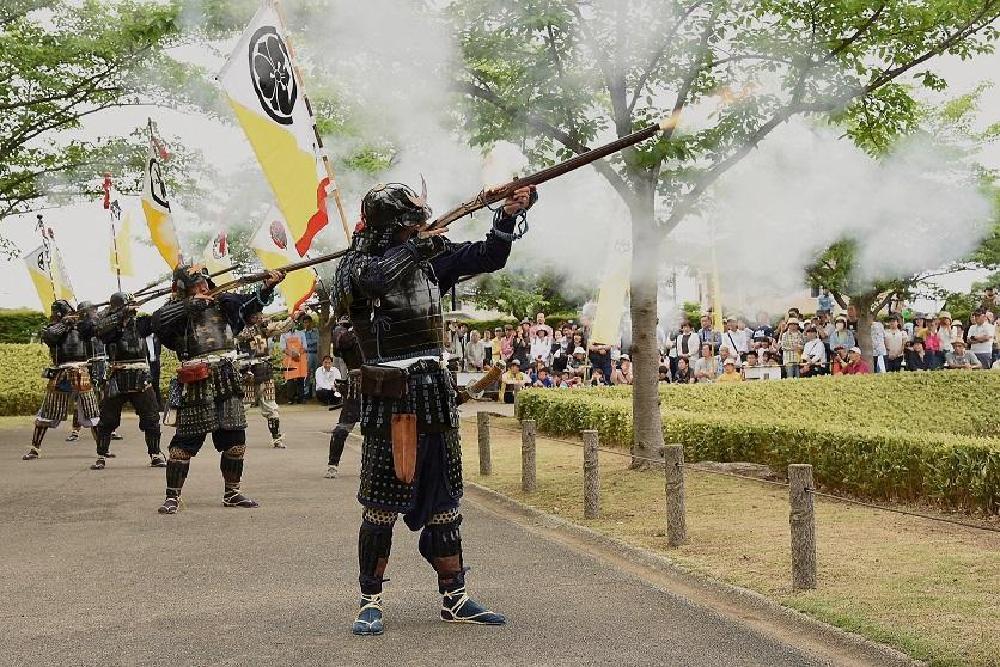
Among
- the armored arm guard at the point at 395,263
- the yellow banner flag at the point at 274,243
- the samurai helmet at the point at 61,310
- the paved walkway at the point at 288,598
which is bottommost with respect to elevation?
the paved walkway at the point at 288,598

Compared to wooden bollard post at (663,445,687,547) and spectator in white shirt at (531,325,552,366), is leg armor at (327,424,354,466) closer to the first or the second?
wooden bollard post at (663,445,687,547)

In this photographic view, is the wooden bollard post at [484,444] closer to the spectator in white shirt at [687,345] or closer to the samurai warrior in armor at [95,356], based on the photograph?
the samurai warrior in armor at [95,356]

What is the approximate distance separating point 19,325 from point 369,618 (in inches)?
1233

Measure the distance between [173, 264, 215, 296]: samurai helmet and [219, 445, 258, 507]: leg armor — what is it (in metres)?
1.33

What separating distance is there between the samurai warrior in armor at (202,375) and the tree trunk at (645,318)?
360 cm

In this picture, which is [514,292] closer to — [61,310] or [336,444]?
[61,310]

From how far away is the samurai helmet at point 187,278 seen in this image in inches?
392

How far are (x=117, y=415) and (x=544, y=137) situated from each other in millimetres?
5996

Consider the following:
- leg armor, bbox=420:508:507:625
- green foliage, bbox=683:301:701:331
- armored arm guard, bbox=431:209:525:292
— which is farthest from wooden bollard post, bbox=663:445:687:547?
green foliage, bbox=683:301:701:331

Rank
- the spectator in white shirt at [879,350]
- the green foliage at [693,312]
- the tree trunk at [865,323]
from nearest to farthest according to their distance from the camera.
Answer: the spectator in white shirt at [879,350]
the tree trunk at [865,323]
the green foliage at [693,312]

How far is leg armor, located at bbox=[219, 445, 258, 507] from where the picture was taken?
9.93m

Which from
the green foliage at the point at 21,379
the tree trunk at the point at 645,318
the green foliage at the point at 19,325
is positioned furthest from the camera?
the green foliage at the point at 19,325

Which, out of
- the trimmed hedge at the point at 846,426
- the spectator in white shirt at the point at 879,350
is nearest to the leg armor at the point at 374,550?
the trimmed hedge at the point at 846,426

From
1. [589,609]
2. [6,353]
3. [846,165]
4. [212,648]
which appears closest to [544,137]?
[589,609]
